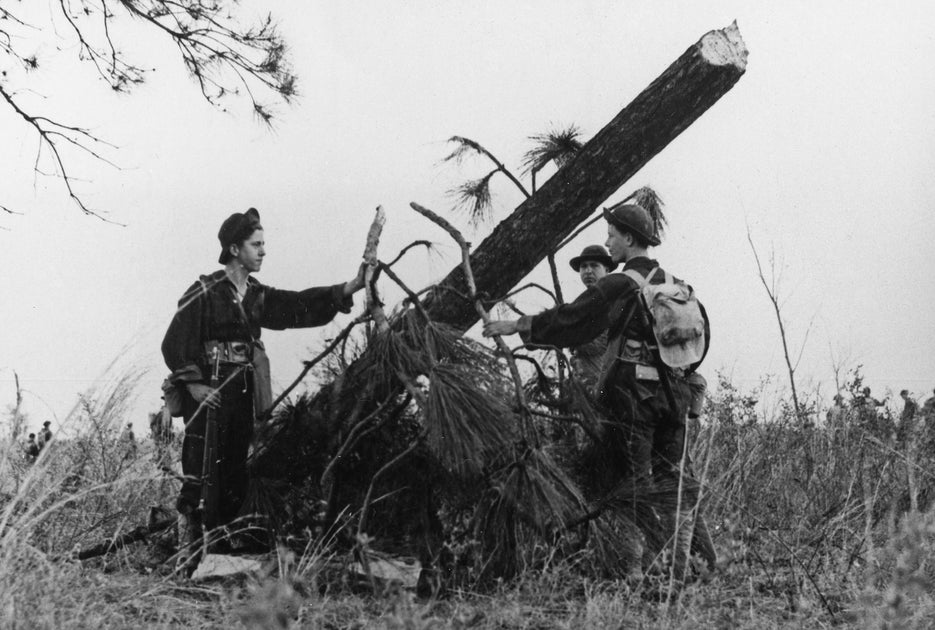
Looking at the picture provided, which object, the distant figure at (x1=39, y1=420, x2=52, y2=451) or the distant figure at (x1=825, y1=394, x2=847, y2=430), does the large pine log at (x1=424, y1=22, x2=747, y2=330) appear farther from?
the distant figure at (x1=39, y1=420, x2=52, y2=451)

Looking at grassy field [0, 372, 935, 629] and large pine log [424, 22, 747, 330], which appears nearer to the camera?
grassy field [0, 372, 935, 629]

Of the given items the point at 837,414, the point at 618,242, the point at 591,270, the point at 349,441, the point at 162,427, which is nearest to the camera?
the point at 349,441

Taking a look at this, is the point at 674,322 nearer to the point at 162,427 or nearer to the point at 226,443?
the point at 226,443

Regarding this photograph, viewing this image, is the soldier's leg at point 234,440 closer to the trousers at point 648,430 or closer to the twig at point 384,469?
the twig at point 384,469

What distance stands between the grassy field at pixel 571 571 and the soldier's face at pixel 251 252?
750mm

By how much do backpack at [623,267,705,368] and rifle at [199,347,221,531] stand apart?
5.63ft

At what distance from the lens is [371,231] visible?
12.7 ft

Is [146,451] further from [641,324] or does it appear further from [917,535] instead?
[917,535]

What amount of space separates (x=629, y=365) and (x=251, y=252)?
1589 millimetres

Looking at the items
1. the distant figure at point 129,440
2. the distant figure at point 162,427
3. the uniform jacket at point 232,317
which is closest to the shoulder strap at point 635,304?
the uniform jacket at point 232,317

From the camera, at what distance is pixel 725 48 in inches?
167

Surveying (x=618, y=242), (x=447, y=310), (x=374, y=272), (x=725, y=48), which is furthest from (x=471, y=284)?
(x=725, y=48)

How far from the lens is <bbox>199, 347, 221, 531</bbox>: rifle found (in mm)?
3943

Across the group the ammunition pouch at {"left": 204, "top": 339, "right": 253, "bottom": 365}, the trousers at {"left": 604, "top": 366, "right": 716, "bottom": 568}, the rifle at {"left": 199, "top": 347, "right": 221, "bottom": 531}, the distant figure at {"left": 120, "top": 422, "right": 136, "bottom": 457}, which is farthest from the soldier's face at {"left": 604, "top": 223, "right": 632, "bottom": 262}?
the distant figure at {"left": 120, "top": 422, "right": 136, "bottom": 457}
